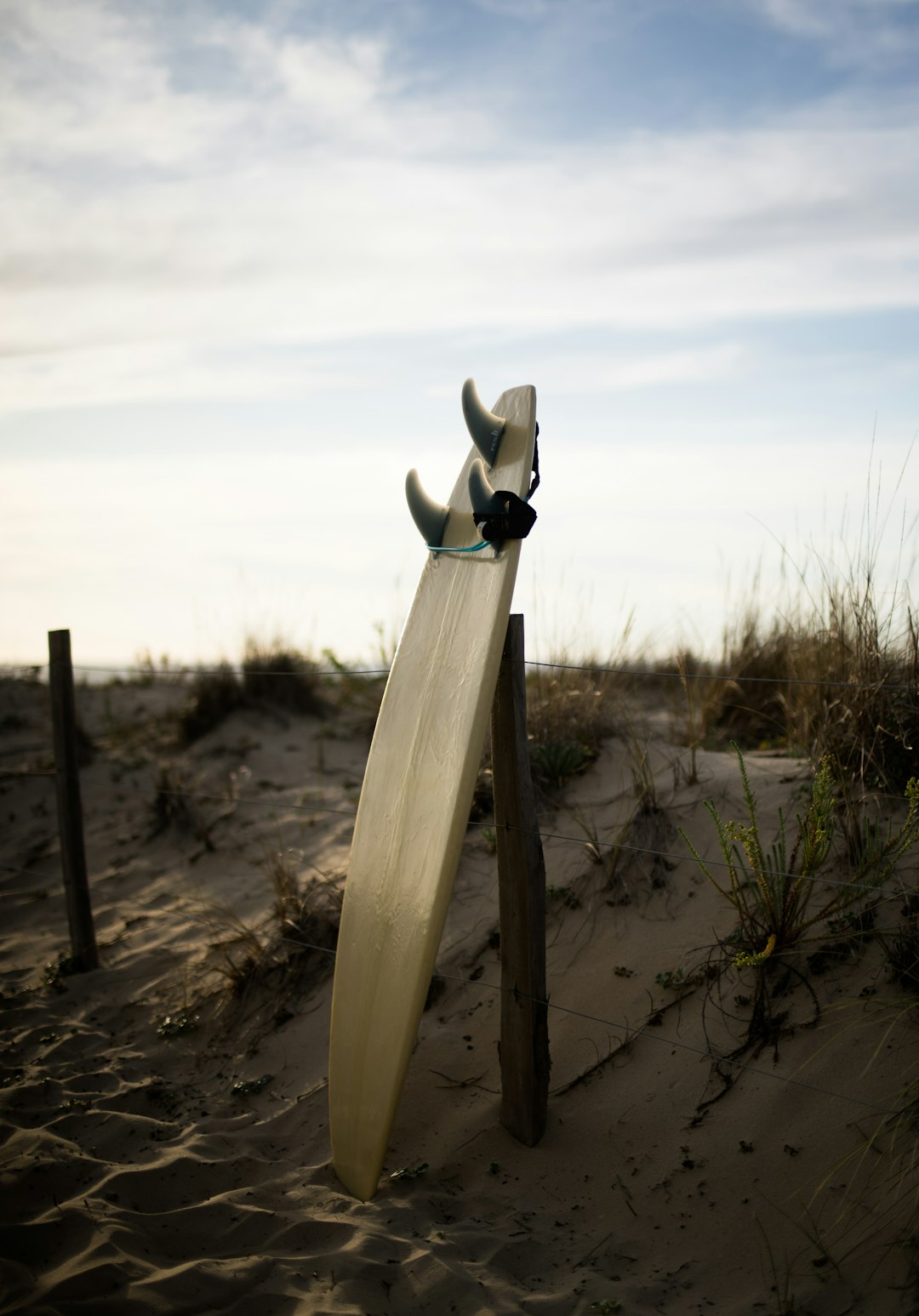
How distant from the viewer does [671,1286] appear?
237cm

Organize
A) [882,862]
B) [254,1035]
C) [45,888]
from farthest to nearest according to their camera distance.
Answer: [45,888], [254,1035], [882,862]

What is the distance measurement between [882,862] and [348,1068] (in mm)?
1819

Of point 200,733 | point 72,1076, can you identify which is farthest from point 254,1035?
point 200,733

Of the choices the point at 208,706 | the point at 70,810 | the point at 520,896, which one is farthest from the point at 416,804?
→ the point at 208,706

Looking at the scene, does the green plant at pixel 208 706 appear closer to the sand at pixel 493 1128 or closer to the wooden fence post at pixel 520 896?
the sand at pixel 493 1128

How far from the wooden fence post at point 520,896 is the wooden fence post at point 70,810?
2.63m

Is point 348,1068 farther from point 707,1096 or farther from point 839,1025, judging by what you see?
point 839,1025

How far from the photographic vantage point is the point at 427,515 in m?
3.29

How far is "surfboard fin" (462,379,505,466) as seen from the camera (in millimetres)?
3168

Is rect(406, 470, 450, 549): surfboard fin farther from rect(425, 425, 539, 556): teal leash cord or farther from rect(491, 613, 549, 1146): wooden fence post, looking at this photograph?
rect(491, 613, 549, 1146): wooden fence post

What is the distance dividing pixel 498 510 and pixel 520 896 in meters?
1.13

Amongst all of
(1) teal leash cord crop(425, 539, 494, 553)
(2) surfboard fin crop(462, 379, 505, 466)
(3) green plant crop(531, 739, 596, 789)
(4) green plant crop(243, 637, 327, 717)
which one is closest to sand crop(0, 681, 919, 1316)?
(3) green plant crop(531, 739, 596, 789)

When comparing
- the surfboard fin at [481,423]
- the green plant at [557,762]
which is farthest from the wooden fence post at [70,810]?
the surfboard fin at [481,423]

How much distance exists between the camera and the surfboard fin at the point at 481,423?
10.4ft
